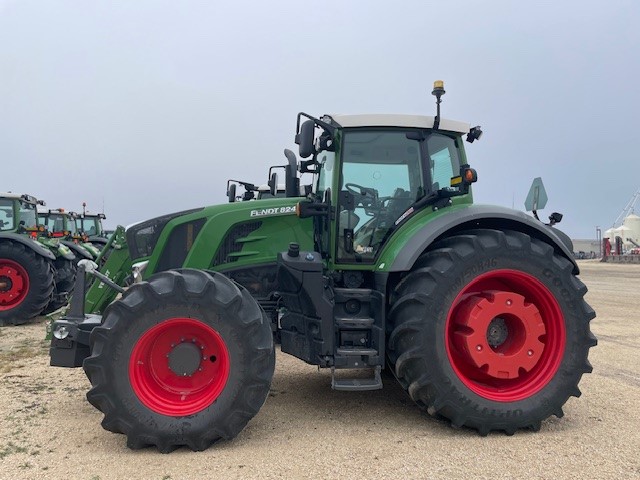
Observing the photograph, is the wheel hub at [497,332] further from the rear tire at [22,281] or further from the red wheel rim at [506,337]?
the rear tire at [22,281]

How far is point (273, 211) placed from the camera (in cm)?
452

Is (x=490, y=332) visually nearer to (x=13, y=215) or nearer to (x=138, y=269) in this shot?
(x=138, y=269)

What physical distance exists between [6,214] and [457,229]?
967cm

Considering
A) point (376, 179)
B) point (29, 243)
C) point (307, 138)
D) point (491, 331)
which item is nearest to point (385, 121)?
point (376, 179)

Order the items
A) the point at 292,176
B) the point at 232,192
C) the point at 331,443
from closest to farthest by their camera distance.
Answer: the point at 331,443 → the point at 292,176 → the point at 232,192

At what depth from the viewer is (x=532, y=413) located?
3.82 m

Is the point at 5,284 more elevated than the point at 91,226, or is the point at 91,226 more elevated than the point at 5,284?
the point at 91,226

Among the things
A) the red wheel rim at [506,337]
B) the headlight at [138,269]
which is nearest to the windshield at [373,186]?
the red wheel rim at [506,337]

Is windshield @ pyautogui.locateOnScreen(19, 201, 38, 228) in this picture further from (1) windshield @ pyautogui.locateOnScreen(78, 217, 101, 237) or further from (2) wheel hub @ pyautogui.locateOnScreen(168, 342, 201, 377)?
(2) wheel hub @ pyautogui.locateOnScreen(168, 342, 201, 377)

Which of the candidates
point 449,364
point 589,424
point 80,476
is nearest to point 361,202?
point 449,364

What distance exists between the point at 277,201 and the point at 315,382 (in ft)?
6.08

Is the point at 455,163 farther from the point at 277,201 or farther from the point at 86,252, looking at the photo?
the point at 86,252

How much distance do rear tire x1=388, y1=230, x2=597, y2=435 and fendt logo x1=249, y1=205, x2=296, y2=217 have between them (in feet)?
3.84

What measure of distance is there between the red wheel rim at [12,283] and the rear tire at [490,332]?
24.7 ft
